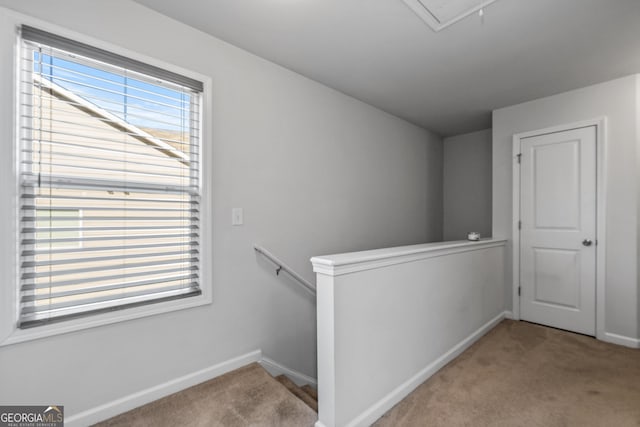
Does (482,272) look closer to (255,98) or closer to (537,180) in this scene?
(537,180)

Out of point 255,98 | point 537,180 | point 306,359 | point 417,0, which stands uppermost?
point 417,0

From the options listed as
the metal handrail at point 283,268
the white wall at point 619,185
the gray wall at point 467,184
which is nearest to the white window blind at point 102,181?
the metal handrail at point 283,268

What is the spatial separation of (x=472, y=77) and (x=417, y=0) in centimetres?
123

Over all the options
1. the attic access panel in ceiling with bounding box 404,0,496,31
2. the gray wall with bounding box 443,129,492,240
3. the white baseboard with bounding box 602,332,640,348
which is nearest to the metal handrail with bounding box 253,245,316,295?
the attic access panel in ceiling with bounding box 404,0,496,31

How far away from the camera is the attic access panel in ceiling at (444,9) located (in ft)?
5.47

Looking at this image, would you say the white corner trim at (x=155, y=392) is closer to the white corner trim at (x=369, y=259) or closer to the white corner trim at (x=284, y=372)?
the white corner trim at (x=284, y=372)

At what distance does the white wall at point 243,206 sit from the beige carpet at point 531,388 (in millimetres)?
1109

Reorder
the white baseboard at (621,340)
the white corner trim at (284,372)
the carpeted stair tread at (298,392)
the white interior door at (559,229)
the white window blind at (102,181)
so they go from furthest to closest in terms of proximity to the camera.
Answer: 1. the white interior door at (559,229)
2. the white baseboard at (621,340)
3. the white corner trim at (284,372)
4. the carpeted stair tread at (298,392)
5. the white window blind at (102,181)

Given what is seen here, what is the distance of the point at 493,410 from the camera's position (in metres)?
1.76

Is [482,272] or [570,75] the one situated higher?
[570,75]

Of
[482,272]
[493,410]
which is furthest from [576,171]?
[493,410]

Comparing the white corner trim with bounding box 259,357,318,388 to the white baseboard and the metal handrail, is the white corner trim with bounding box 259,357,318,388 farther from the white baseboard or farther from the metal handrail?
the white baseboard

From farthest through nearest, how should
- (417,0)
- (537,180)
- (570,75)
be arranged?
1. (537,180)
2. (570,75)
3. (417,0)

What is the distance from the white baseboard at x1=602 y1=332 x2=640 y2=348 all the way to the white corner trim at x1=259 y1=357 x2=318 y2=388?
2652 millimetres
